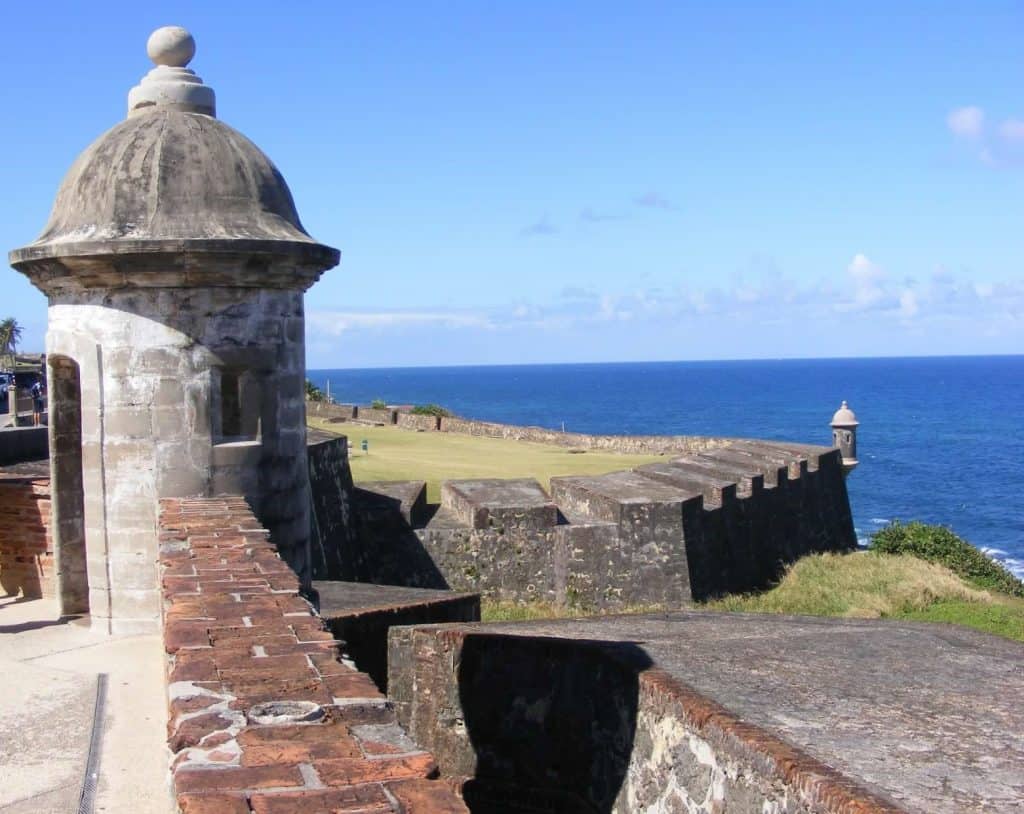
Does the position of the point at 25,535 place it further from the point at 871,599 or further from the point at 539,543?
the point at 871,599

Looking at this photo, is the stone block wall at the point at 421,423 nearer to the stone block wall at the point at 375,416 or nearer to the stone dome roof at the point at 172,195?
the stone block wall at the point at 375,416

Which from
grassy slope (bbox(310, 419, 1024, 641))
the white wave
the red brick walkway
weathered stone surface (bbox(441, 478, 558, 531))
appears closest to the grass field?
grassy slope (bbox(310, 419, 1024, 641))

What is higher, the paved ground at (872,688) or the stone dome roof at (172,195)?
the stone dome roof at (172,195)

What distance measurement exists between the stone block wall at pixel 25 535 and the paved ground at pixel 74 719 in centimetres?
100

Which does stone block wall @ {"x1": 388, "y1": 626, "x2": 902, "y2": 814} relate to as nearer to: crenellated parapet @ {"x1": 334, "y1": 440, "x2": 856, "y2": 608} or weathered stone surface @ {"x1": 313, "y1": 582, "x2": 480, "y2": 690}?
weathered stone surface @ {"x1": 313, "y1": 582, "x2": 480, "y2": 690}

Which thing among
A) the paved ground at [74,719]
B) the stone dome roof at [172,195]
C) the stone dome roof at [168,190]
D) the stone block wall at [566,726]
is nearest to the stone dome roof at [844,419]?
the stone block wall at [566,726]

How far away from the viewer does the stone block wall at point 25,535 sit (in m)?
6.53

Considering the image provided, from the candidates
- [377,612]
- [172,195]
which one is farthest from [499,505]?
[172,195]

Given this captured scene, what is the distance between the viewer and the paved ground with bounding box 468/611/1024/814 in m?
4.25

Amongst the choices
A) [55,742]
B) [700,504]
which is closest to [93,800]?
[55,742]

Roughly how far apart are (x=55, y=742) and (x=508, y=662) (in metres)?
2.61

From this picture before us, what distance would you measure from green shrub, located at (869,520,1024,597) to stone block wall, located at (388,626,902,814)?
40.6ft

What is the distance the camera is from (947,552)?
17.4 metres

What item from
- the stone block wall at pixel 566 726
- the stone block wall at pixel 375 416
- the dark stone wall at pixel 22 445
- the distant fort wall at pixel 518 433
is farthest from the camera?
the stone block wall at pixel 375 416
